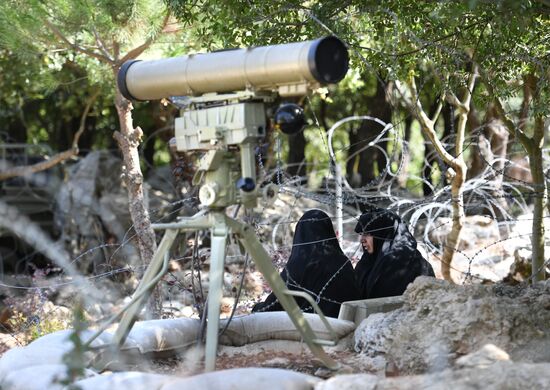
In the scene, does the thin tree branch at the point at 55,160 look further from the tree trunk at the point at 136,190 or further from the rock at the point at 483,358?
the rock at the point at 483,358

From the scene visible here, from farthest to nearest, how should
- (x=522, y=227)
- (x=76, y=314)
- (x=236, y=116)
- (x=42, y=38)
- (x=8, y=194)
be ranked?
(x=8, y=194) → (x=522, y=227) → (x=42, y=38) → (x=236, y=116) → (x=76, y=314)

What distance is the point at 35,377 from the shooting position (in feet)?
13.8

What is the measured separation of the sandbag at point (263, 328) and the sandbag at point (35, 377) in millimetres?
1253

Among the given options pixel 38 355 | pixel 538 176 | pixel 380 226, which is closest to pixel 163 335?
pixel 38 355

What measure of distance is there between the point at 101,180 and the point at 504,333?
43.3ft

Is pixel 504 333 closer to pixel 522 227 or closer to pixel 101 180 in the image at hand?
pixel 522 227

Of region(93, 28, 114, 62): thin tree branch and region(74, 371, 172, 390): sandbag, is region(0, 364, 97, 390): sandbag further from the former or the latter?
region(93, 28, 114, 62): thin tree branch

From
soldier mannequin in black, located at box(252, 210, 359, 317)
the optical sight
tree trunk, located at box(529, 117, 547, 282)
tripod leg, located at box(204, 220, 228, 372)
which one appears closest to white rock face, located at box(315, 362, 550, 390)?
tripod leg, located at box(204, 220, 228, 372)

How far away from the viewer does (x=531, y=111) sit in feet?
21.9

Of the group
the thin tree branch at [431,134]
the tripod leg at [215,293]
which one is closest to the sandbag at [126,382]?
the tripod leg at [215,293]

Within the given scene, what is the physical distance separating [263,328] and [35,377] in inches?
67.5

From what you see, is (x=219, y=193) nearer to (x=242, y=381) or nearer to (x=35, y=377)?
(x=242, y=381)

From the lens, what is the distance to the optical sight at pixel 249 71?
4113 millimetres

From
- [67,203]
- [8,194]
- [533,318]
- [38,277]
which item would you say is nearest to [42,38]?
[38,277]
